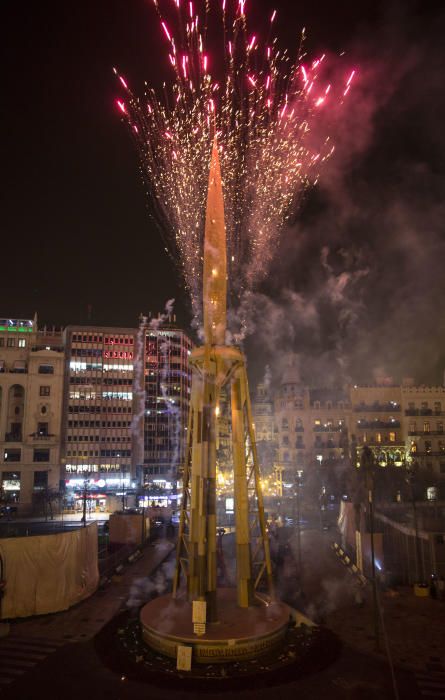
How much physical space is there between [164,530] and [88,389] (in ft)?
155

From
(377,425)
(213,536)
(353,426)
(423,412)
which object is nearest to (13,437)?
(353,426)

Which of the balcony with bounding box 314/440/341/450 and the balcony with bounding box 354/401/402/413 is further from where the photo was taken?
the balcony with bounding box 314/440/341/450

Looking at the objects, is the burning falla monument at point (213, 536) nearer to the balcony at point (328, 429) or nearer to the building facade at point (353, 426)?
the building facade at point (353, 426)

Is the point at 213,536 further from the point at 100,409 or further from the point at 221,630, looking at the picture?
the point at 100,409

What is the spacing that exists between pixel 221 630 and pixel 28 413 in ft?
230

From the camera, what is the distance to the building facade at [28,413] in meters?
77.1

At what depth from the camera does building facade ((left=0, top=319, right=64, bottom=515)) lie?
77.1 meters

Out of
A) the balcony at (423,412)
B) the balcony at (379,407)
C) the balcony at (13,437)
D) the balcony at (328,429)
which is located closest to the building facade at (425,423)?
the balcony at (423,412)

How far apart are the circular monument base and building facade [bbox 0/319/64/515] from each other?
60286 millimetres

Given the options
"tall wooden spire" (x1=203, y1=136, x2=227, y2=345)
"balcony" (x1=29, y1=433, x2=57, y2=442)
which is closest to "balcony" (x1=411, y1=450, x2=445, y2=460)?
"balcony" (x1=29, y1=433, x2=57, y2=442)

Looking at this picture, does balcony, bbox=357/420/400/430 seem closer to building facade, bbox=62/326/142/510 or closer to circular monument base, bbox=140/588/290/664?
building facade, bbox=62/326/142/510

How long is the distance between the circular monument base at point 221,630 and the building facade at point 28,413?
198ft

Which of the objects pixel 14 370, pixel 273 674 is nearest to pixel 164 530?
pixel 273 674

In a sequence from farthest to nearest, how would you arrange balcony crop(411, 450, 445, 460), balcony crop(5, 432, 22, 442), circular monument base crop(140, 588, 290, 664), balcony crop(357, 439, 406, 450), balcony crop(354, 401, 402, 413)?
1. balcony crop(5, 432, 22, 442)
2. balcony crop(354, 401, 402, 413)
3. balcony crop(357, 439, 406, 450)
4. balcony crop(411, 450, 445, 460)
5. circular monument base crop(140, 588, 290, 664)
